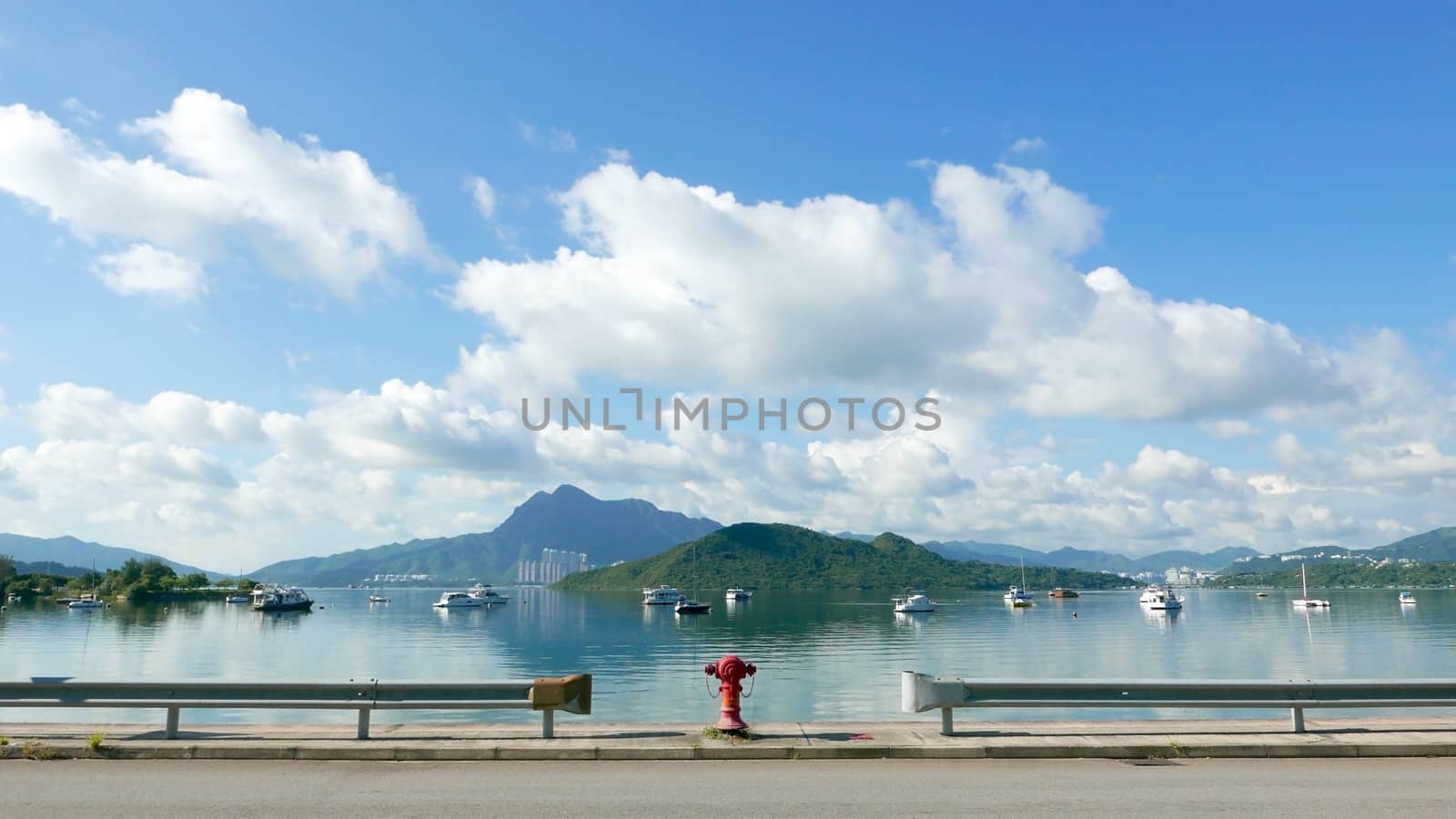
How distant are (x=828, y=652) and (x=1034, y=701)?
214 feet

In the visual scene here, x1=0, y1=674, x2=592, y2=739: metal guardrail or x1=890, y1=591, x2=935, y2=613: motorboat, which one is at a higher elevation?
x1=0, y1=674, x2=592, y2=739: metal guardrail

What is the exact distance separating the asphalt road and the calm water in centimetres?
1328

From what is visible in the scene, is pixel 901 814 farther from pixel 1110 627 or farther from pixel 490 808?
pixel 1110 627

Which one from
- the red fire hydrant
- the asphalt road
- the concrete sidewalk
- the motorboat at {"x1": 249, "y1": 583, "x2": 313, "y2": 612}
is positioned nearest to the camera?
the asphalt road

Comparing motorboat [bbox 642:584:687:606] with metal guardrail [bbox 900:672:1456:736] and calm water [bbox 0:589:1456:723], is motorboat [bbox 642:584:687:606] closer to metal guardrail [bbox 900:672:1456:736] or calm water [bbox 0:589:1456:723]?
calm water [bbox 0:589:1456:723]

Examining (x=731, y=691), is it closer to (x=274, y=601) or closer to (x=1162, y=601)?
(x=1162, y=601)

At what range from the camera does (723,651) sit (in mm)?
80500

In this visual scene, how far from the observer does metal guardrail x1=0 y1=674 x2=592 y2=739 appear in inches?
568

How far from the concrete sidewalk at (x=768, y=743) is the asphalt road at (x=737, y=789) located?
0.29 metres

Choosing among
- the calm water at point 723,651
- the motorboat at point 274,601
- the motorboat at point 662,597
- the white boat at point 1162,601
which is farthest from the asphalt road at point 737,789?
the motorboat at point 274,601

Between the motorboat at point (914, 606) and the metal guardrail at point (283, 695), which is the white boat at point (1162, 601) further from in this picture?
the metal guardrail at point (283, 695)

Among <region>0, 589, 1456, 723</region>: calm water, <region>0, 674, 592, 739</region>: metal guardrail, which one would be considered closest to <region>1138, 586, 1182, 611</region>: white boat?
<region>0, 589, 1456, 723</region>: calm water

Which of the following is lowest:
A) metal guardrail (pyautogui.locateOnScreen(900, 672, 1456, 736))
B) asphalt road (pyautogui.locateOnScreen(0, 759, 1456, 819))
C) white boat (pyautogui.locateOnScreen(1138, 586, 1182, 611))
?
white boat (pyautogui.locateOnScreen(1138, 586, 1182, 611))

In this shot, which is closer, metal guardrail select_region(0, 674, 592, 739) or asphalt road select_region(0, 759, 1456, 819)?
asphalt road select_region(0, 759, 1456, 819)
